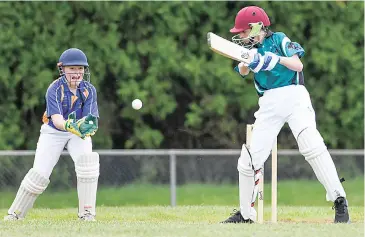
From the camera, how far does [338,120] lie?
13.9 metres

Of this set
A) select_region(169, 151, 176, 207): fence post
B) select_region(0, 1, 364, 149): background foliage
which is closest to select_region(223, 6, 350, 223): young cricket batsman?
select_region(169, 151, 176, 207): fence post

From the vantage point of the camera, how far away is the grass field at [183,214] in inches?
305

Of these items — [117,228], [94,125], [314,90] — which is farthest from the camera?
[314,90]

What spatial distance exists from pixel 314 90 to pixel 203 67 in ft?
5.17

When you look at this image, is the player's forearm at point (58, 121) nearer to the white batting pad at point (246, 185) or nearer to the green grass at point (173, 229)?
the green grass at point (173, 229)

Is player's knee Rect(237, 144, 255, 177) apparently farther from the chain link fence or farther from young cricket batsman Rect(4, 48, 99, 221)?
the chain link fence

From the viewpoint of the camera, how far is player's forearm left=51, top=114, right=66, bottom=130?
8.96 meters

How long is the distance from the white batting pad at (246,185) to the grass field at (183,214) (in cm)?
25

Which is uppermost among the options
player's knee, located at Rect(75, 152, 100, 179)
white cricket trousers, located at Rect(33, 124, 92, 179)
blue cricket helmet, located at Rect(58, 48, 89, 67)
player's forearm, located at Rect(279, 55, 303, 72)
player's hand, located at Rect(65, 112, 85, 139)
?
blue cricket helmet, located at Rect(58, 48, 89, 67)

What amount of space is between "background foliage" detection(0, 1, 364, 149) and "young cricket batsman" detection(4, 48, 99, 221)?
11.1ft

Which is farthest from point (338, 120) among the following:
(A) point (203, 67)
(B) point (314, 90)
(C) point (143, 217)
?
(C) point (143, 217)

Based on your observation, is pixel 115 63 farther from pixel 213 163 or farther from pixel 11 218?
pixel 11 218

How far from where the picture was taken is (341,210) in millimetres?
8625

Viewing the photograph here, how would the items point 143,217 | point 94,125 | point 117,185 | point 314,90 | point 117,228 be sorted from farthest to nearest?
point 314,90
point 117,185
point 143,217
point 94,125
point 117,228
